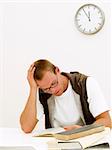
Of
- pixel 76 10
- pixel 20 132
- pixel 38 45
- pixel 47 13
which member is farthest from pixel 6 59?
pixel 20 132

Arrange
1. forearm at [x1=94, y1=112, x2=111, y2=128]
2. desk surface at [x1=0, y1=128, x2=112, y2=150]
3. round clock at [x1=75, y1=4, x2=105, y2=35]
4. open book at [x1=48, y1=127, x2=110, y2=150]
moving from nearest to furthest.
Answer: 1. open book at [x1=48, y1=127, x2=110, y2=150]
2. desk surface at [x1=0, y1=128, x2=112, y2=150]
3. forearm at [x1=94, y1=112, x2=111, y2=128]
4. round clock at [x1=75, y1=4, x2=105, y2=35]

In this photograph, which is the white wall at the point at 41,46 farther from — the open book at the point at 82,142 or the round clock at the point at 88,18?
the open book at the point at 82,142

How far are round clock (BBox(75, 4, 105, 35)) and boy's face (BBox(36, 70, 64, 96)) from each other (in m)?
1.38

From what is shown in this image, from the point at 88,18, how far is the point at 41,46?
1.91ft

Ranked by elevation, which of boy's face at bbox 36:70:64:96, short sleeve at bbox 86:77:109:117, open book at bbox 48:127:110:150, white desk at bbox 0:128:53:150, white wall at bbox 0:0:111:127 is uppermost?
white wall at bbox 0:0:111:127

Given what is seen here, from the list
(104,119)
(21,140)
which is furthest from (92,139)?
(104,119)

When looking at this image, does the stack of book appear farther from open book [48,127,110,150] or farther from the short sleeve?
the short sleeve

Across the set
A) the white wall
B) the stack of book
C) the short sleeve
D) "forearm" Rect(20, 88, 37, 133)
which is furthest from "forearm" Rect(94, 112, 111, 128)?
the white wall

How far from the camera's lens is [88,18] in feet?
11.8

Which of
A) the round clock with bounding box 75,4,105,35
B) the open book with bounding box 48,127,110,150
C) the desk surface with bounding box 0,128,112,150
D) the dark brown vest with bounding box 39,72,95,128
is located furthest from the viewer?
Result: the round clock with bounding box 75,4,105,35

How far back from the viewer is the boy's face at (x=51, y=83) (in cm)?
224

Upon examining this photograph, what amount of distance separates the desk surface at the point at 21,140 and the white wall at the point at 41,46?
1.52 m

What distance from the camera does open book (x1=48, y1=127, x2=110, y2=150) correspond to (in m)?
1.61

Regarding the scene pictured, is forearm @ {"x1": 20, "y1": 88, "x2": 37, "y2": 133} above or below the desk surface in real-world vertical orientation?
above
